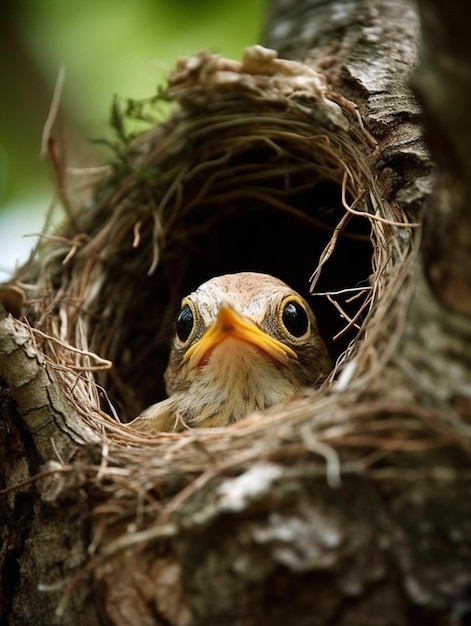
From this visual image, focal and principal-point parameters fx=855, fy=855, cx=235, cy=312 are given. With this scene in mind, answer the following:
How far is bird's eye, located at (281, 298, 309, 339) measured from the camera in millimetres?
3480

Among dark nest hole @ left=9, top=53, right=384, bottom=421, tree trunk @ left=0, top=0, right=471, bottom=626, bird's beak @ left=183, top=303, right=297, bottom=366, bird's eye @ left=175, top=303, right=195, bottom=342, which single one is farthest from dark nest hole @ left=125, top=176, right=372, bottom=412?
tree trunk @ left=0, top=0, right=471, bottom=626

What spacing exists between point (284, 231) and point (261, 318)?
126cm

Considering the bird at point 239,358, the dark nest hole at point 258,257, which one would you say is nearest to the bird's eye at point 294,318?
the bird at point 239,358

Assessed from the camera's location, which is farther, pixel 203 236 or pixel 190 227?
pixel 203 236

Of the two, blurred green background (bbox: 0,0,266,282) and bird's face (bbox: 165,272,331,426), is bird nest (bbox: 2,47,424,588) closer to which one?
bird's face (bbox: 165,272,331,426)

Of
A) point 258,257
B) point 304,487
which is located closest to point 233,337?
point 304,487

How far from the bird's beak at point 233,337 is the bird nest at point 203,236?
25 cm

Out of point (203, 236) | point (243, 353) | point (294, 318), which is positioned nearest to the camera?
point (243, 353)

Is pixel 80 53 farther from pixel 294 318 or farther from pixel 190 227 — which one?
pixel 294 318

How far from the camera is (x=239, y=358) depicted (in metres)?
3.27

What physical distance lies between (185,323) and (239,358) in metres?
0.40

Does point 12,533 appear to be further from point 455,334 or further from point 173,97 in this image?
point 173,97

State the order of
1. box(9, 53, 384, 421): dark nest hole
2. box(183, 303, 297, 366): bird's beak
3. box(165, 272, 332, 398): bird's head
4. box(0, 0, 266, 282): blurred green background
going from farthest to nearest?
box(0, 0, 266, 282): blurred green background < box(9, 53, 384, 421): dark nest hole < box(165, 272, 332, 398): bird's head < box(183, 303, 297, 366): bird's beak

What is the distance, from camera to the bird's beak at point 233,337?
3.02m
